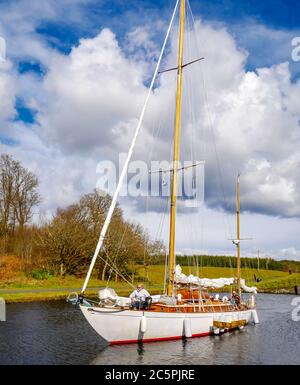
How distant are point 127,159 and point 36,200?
175 ft

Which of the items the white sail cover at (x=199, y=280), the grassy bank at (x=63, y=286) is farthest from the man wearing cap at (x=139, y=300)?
the white sail cover at (x=199, y=280)

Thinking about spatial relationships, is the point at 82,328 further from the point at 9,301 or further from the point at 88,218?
the point at 88,218

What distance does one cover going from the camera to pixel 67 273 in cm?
6831

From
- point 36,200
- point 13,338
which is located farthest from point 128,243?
point 13,338

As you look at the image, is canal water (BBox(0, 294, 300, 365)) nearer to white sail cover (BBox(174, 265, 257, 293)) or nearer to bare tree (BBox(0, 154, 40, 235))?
white sail cover (BBox(174, 265, 257, 293))

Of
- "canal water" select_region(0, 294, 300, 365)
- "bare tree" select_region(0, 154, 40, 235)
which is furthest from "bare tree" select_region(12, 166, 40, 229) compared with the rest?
"canal water" select_region(0, 294, 300, 365)

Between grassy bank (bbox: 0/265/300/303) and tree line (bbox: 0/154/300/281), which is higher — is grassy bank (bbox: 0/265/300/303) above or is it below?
below

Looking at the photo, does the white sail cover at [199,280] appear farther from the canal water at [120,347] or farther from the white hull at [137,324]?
the canal water at [120,347]

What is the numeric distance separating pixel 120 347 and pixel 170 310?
4.05 meters

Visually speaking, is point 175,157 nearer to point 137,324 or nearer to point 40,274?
point 137,324

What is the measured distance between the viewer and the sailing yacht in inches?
950

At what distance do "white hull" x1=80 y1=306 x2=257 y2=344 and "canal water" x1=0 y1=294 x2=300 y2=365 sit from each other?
530 mm

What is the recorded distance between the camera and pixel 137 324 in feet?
81.0

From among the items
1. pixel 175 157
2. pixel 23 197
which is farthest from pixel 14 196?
pixel 175 157
